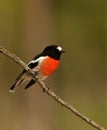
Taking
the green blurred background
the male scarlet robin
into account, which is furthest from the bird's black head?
the green blurred background

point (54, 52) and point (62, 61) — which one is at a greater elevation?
point (54, 52)

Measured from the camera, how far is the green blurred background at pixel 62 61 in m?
11.1

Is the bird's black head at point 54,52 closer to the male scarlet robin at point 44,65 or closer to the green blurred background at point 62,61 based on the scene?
the male scarlet robin at point 44,65

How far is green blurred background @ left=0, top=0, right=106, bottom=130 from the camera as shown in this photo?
11133 mm

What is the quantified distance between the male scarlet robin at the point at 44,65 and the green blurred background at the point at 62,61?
15.4 feet

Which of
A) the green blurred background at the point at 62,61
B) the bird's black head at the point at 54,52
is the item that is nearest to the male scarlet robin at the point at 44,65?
the bird's black head at the point at 54,52

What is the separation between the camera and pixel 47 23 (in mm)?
14422

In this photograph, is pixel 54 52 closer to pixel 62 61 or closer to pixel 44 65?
pixel 44 65

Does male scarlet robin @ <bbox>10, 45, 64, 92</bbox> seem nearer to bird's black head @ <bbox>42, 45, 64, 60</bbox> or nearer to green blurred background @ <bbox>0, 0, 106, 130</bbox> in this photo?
bird's black head @ <bbox>42, 45, 64, 60</bbox>

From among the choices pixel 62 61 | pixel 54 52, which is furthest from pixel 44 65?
pixel 62 61

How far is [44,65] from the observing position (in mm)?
4688

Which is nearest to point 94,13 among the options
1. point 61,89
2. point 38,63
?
point 61,89

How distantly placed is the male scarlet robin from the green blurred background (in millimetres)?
4688

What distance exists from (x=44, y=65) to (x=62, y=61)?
938 centimetres
